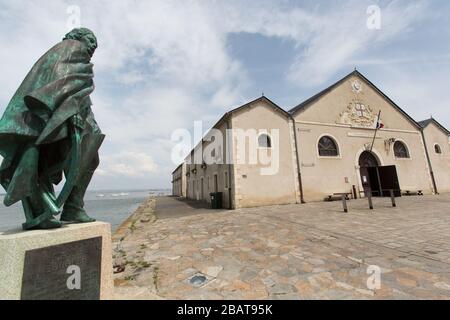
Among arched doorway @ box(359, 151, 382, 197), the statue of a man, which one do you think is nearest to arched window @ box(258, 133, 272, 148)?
arched doorway @ box(359, 151, 382, 197)

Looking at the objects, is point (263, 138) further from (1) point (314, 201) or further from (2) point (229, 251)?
(2) point (229, 251)

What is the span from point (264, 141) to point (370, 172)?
30.1 feet

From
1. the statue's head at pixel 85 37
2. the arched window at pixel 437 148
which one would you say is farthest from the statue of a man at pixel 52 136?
the arched window at pixel 437 148

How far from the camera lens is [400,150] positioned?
17453 millimetres

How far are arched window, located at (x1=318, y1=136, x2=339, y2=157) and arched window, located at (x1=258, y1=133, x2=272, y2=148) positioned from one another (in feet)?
13.3

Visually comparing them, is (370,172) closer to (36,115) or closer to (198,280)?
(198,280)

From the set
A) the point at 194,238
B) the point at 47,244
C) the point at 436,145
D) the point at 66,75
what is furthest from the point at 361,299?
the point at 436,145

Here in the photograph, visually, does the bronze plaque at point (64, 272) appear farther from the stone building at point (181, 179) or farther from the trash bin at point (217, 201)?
the stone building at point (181, 179)

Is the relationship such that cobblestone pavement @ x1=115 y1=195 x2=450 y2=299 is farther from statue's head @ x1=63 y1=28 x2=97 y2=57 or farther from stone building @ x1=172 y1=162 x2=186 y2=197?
stone building @ x1=172 y1=162 x2=186 y2=197

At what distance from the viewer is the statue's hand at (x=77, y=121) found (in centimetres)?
248

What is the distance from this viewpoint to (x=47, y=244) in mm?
2061

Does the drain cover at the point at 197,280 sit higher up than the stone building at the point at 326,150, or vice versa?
the stone building at the point at 326,150

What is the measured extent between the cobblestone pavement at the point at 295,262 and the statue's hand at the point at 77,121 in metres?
2.26

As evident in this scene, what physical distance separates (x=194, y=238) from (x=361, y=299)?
158 inches
